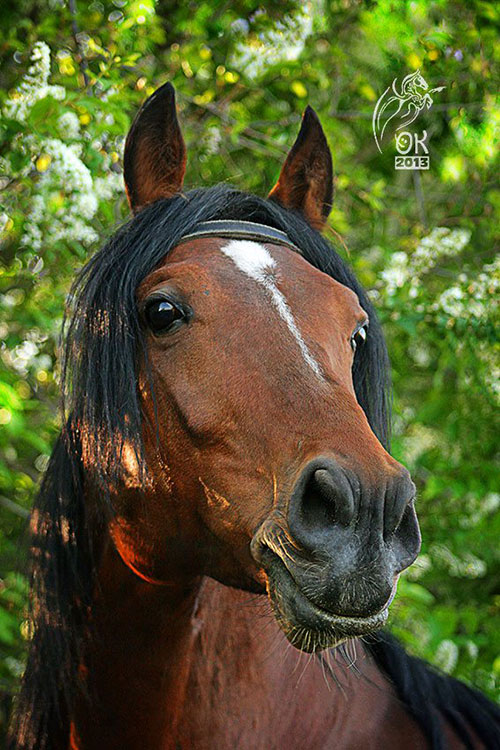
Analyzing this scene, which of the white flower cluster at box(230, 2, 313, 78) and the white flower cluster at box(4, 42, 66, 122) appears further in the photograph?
the white flower cluster at box(230, 2, 313, 78)

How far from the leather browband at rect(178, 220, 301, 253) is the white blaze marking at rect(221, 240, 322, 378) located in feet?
0.15

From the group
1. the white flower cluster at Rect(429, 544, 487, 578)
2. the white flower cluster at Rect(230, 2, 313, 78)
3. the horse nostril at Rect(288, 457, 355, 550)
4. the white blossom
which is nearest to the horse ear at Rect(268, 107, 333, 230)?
the white blossom

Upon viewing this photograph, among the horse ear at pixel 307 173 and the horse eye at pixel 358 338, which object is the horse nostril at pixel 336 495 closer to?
the horse eye at pixel 358 338

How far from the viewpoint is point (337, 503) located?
1.36 m

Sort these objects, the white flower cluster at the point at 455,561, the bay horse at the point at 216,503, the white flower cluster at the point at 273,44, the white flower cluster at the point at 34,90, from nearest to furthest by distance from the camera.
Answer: the bay horse at the point at 216,503 < the white flower cluster at the point at 34,90 < the white flower cluster at the point at 273,44 < the white flower cluster at the point at 455,561

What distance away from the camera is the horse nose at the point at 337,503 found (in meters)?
1.36

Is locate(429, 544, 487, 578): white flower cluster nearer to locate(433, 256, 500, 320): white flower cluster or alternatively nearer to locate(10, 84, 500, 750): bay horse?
locate(433, 256, 500, 320): white flower cluster

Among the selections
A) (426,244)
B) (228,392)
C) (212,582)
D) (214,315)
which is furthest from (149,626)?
(426,244)

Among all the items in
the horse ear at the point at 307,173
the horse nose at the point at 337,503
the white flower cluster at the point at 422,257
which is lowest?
the horse nose at the point at 337,503

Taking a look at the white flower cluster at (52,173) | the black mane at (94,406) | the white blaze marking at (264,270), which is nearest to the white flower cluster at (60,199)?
the white flower cluster at (52,173)

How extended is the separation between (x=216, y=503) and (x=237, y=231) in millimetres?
794

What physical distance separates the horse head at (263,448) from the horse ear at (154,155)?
161mm

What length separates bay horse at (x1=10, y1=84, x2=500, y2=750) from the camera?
145 centimetres

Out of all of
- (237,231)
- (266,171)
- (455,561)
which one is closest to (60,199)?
(237,231)
